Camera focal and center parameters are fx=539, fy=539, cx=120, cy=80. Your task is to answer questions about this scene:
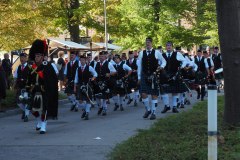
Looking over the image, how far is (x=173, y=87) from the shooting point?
16219mm

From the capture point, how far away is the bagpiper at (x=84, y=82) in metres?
15.6

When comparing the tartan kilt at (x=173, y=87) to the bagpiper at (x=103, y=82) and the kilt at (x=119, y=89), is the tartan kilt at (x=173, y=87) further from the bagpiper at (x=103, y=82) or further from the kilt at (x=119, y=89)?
the kilt at (x=119, y=89)

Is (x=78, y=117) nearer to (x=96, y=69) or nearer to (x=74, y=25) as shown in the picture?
(x=96, y=69)

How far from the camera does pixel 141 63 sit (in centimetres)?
1438

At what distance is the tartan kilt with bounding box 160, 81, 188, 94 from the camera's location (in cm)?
1592

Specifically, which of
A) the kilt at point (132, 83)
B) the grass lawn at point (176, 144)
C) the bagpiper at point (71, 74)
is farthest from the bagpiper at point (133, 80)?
the grass lawn at point (176, 144)

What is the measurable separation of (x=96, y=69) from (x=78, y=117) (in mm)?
1992

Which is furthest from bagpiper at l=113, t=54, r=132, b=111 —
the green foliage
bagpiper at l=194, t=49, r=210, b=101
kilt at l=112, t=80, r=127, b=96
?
the green foliage

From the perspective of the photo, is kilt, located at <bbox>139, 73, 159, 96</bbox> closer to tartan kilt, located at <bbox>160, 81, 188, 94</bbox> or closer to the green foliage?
tartan kilt, located at <bbox>160, 81, 188, 94</bbox>

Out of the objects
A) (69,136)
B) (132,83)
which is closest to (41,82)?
(69,136)

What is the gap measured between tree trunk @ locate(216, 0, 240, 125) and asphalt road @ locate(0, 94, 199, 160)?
2.16 m

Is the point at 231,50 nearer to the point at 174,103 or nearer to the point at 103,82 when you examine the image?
the point at 174,103

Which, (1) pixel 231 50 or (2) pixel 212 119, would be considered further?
(1) pixel 231 50

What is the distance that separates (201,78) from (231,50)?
10.0 meters
